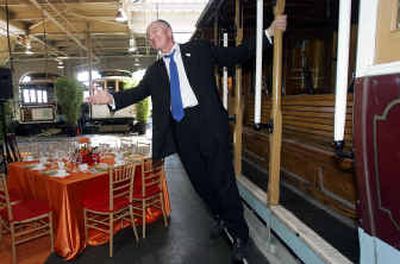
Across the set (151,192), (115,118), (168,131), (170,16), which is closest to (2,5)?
(170,16)

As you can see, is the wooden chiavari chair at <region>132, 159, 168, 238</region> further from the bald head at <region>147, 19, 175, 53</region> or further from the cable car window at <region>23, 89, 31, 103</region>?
the cable car window at <region>23, 89, 31, 103</region>

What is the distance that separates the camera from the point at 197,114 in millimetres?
2367

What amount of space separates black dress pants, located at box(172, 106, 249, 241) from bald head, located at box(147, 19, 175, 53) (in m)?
0.54

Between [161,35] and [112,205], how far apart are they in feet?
5.88

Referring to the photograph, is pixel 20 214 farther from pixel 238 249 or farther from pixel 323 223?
pixel 323 223

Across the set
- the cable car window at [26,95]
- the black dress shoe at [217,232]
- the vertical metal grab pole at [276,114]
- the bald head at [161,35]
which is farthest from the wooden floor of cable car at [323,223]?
the cable car window at [26,95]

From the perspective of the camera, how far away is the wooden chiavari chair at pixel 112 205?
10.3ft

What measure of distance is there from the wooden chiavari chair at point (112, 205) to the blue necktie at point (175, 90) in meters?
1.10

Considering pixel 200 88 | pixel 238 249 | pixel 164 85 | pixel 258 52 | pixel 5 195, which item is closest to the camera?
pixel 258 52

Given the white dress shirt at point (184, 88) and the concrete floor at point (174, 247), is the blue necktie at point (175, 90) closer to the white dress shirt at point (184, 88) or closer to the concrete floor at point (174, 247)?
the white dress shirt at point (184, 88)

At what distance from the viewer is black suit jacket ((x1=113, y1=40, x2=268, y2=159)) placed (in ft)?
7.73

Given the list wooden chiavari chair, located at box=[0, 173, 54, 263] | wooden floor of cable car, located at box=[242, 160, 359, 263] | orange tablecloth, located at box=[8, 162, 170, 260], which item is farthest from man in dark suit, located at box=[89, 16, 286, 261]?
wooden chiavari chair, located at box=[0, 173, 54, 263]

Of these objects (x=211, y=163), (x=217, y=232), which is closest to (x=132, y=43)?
(x=217, y=232)

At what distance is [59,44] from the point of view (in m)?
15.9
